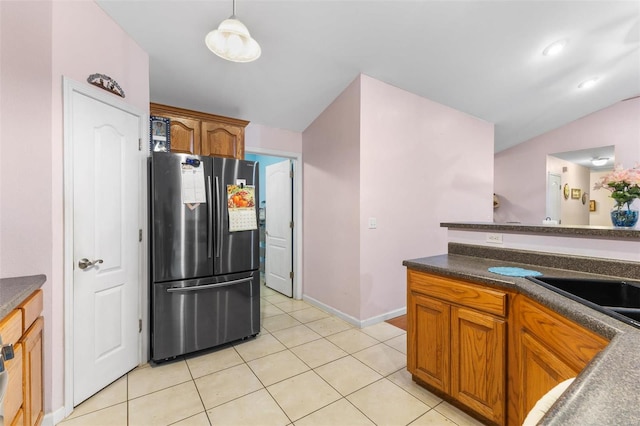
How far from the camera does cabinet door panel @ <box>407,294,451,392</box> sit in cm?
174

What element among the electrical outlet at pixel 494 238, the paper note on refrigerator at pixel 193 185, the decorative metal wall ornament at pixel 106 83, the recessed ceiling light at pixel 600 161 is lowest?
the electrical outlet at pixel 494 238

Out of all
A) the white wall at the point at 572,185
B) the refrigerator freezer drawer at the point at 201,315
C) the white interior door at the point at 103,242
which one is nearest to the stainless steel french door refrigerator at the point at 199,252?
the refrigerator freezer drawer at the point at 201,315

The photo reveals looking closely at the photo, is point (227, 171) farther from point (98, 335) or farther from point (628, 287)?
point (628, 287)

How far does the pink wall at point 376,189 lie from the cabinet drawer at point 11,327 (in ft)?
7.96

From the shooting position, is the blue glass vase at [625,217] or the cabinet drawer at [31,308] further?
the blue glass vase at [625,217]

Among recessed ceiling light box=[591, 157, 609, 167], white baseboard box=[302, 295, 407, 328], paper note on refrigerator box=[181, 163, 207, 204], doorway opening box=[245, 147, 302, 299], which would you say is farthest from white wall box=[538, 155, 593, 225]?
paper note on refrigerator box=[181, 163, 207, 204]

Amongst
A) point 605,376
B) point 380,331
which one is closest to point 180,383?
point 380,331

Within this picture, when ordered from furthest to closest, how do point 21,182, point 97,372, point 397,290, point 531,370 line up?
point 397,290, point 97,372, point 21,182, point 531,370

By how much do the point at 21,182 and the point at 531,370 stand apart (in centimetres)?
277

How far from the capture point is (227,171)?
250cm

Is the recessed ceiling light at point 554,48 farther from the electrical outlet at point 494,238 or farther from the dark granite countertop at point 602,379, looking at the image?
the dark granite countertop at point 602,379

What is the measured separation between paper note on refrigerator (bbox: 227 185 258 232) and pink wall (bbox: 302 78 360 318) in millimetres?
1014

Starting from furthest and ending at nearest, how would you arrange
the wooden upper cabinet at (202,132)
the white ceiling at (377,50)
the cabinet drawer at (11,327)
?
the wooden upper cabinet at (202,132) → the white ceiling at (377,50) → the cabinet drawer at (11,327)

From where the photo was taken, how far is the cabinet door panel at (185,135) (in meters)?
2.68
